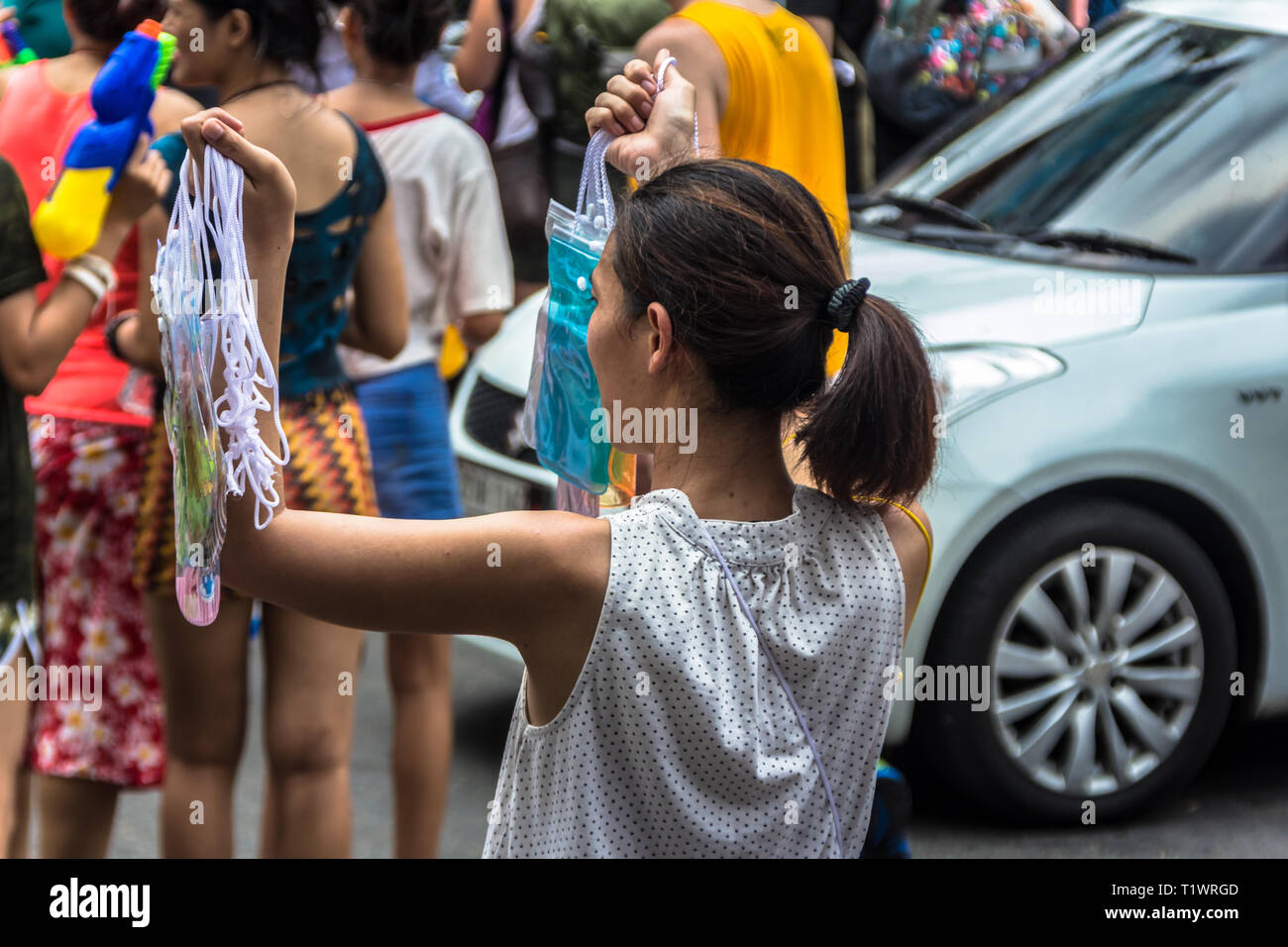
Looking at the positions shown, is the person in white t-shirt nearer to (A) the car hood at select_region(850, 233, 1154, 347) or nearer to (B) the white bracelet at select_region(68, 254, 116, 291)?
(B) the white bracelet at select_region(68, 254, 116, 291)

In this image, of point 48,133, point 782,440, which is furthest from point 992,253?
point 782,440

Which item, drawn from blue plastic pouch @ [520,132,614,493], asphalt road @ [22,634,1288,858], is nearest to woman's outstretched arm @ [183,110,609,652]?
blue plastic pouch @ [520,132,614,493]

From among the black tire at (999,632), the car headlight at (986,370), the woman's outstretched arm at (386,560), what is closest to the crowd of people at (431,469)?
the woman's outstretched arm at (386,560)

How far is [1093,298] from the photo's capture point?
4047 millimetres

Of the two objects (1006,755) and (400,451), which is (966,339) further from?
(400,451)

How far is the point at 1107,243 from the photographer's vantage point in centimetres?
426

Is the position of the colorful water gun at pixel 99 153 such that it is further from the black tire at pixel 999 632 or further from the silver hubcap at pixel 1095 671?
the silver hubcap at pixel 1095 671

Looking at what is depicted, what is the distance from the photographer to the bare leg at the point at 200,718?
3.00 meters

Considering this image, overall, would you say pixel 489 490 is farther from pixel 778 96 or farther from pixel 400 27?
pixel 778 96

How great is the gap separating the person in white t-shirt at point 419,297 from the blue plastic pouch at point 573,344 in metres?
1.47

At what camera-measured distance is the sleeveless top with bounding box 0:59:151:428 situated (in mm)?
3215

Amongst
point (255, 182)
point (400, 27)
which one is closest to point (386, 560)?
point (255, 182)

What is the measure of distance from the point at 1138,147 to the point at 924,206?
24.1 inches

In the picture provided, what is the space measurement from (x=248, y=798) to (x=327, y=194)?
1.89 meters
